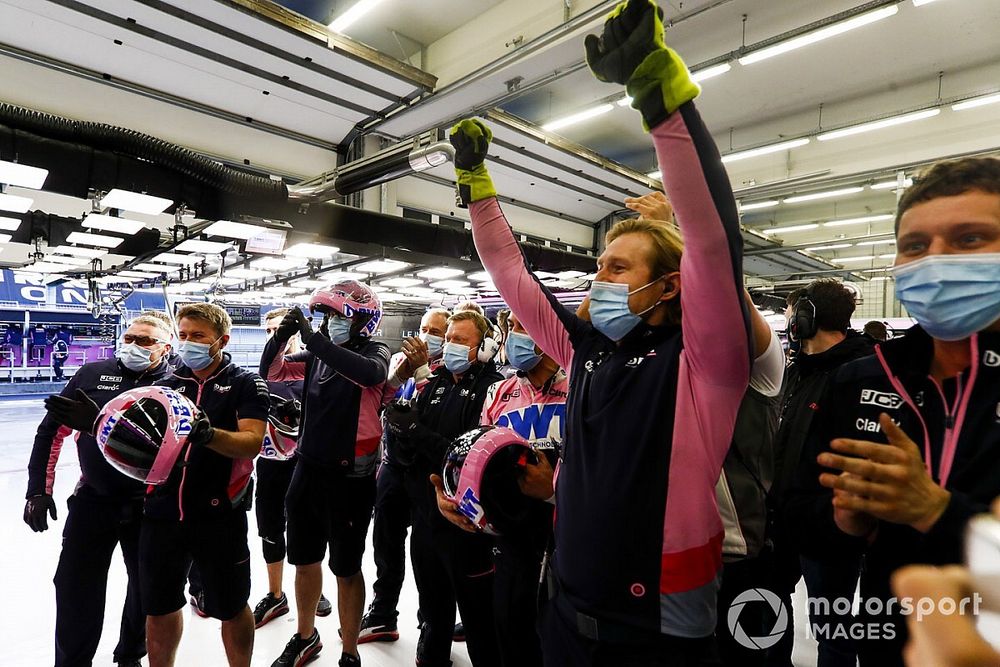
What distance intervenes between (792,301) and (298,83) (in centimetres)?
648

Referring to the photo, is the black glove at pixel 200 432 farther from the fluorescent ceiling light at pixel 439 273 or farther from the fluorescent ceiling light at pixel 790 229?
the fluorescent ceiling light at pixel 790 229

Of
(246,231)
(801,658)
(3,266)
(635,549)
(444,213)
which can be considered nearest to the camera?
(635,549)

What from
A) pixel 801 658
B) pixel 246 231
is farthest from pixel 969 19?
pixel 246 231

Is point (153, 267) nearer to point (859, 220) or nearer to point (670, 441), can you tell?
point (670, 441)

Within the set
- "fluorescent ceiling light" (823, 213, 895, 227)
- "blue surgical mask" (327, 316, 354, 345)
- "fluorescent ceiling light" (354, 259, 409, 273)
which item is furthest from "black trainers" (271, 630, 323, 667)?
"fluorescent ceiling light" (823, 213, 895, 227)

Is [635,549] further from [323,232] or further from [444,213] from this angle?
[444,213]

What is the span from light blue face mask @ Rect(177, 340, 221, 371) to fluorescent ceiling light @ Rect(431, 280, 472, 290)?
418 inches

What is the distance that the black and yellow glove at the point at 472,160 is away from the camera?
5.55ft

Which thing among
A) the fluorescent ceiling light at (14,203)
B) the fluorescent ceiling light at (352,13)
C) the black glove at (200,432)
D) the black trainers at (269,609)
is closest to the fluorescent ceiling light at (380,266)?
the fluorescent ceiling light at (352,13)

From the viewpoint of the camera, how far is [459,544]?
91.4 inches

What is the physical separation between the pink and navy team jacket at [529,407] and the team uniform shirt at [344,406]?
0.82 m

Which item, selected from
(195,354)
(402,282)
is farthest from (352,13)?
(402,282)

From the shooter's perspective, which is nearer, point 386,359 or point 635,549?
point 635,549

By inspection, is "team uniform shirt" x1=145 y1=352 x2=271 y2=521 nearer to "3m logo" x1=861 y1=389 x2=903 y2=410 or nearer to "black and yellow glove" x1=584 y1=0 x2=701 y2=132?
"black and yellow glove" x1=584 y1=0 x2=701 y2=132
